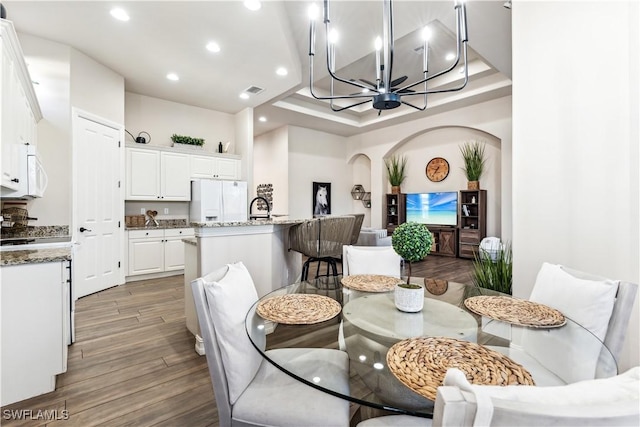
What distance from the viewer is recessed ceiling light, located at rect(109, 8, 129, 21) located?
10.1ft

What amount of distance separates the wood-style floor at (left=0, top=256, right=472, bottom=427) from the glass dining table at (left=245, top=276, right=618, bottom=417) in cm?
87

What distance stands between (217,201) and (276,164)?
9.51 ft

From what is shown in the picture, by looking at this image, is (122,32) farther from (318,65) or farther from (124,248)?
(124,248)

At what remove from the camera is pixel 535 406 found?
49 centimetres

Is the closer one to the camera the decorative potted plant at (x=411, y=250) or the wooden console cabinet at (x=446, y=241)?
the decorative potted plant at (x=411, y=250)

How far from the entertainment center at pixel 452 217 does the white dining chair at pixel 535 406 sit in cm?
623

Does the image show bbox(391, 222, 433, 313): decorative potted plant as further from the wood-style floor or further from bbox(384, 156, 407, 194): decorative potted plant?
bbox(384, 156, 407, 194): decorative potted plant

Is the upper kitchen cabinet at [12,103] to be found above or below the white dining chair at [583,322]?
above

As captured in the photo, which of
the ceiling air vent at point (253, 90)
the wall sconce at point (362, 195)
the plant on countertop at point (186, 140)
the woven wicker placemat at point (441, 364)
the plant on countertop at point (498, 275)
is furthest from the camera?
the wall sconce at point (362, 195)

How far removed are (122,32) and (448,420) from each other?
4551 mm

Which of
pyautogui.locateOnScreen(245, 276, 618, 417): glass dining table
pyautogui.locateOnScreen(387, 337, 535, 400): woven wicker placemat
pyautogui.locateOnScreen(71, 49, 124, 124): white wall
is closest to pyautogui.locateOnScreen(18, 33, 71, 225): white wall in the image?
pyautogui.locateOnScreen(71, 49, 124, 124): white wall

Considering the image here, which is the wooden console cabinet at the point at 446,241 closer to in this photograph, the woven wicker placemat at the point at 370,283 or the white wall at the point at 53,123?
the woven wicker placemat at the point at 370,283

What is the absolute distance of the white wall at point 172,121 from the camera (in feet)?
17.3

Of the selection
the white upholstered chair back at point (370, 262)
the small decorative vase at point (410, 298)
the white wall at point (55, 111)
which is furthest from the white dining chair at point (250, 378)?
the white wall at point (55, 111)
